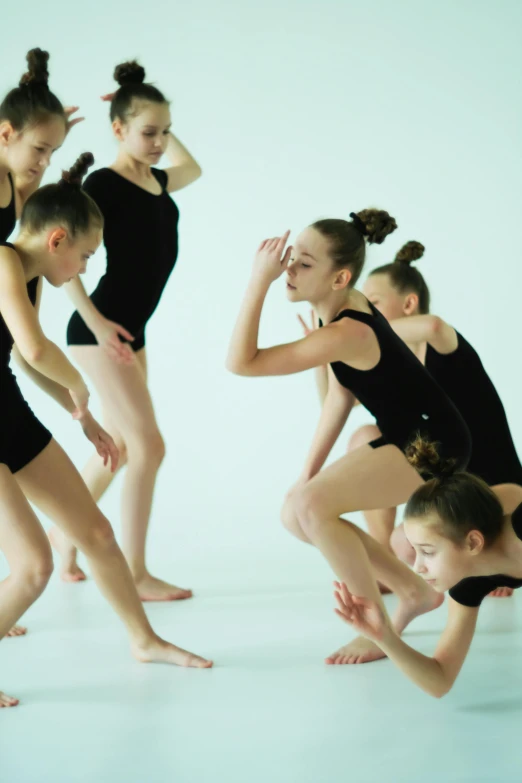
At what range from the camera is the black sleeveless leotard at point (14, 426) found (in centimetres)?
240

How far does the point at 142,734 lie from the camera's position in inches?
89.4

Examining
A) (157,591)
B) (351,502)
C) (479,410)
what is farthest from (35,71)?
(157,591)

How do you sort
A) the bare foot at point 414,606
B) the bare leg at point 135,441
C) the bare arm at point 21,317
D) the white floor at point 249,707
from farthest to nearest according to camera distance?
the bare leg at point 135,441, the bare foot at point 414,606, the bare arm at point 21,317, the white floor at point 249,707

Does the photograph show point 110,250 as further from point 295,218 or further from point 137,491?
point 295,218

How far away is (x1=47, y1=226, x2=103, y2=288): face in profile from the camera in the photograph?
7.98ft

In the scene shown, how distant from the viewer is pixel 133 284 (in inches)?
131

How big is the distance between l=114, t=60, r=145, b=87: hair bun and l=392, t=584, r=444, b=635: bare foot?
1.77 m

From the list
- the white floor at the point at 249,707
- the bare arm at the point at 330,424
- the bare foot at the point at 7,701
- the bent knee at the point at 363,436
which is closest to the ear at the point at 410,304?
the bent knee at the point at 363,436

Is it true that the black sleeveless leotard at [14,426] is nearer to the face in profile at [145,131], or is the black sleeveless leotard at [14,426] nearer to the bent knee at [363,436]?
the face in profile at [145,131]

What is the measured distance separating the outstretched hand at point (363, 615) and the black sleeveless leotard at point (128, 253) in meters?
1.40

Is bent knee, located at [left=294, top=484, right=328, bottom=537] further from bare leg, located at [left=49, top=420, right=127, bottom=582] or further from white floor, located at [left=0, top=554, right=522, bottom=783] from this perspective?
bare leg, located at [left=49, top=420, right=127, bottom=582]

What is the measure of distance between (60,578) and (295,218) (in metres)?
2.79

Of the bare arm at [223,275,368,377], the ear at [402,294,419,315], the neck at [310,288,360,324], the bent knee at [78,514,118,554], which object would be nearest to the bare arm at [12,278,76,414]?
the bent knee at [78,514,118,554]

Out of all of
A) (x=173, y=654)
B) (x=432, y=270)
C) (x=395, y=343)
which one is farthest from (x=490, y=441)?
(x=432, y=270)
